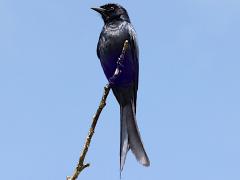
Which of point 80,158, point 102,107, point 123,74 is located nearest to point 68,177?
point 80,158

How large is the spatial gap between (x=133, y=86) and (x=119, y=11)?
108 cm

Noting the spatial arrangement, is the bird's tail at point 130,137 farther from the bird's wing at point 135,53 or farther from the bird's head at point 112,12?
the bird's head at point 112,12

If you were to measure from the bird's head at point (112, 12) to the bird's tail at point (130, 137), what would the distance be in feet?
3.61

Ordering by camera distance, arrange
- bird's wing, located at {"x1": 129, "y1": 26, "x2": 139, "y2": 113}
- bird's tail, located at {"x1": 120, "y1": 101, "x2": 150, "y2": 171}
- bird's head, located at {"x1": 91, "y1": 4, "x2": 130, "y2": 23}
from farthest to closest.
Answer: bird's head, located at {"x1": 91, "y1": 4, "x2": 130, "y2": 23} < bird's wing, located at {"x1": 129, "y1": 26, "x2": 139, "y2": 113} < bird's tail, located at {"x1": 120, "y1": 101, "x2": 150, "y2": 171}

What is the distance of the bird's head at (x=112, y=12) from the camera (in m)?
5.33

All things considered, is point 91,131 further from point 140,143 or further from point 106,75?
point 106,75

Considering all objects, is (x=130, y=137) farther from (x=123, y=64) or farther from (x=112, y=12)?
(x=112, y=12)

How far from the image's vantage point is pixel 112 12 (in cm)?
538

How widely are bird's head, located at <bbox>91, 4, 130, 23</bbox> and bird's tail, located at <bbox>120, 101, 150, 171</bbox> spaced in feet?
3.61

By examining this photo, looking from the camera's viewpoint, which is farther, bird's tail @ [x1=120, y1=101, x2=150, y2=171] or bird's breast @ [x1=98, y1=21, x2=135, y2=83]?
bird's breast @ [x1=98, y1=21, x2=135, y2=83]

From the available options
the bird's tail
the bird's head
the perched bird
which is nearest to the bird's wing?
the perched bird

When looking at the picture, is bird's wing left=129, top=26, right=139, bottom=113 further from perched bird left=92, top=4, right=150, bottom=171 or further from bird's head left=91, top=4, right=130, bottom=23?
bird's head left=91, top=4, right=130, bottom=23

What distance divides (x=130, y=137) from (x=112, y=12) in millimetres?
1900

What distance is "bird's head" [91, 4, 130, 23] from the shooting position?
17.5 feet
